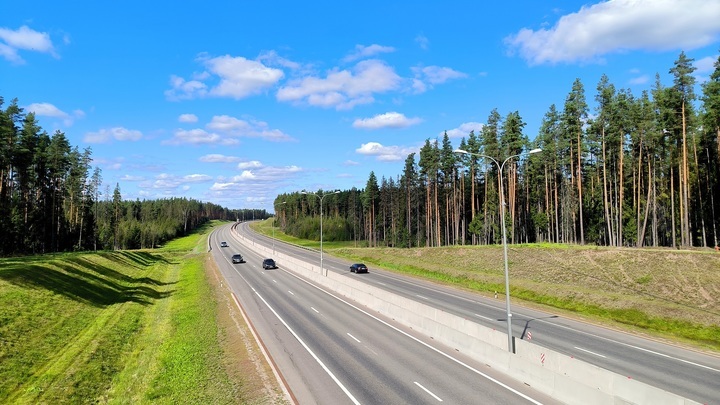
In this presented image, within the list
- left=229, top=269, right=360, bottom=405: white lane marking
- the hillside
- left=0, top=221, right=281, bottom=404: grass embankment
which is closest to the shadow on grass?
left=0, top=221, right=281, bottom=404: grass embankment

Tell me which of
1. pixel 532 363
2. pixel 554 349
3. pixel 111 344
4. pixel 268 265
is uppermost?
pixel 532 363

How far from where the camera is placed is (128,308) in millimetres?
32719

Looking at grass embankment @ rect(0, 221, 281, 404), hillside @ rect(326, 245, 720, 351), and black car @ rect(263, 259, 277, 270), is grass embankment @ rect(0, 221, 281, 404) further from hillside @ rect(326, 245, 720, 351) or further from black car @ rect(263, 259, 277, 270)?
hillside @ rect(326, 245, 720, 351)

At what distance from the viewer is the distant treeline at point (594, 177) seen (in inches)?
1883

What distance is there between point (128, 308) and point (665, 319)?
39.5 meters

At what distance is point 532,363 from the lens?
1507 centimetres

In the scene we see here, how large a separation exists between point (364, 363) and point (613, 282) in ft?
97.7

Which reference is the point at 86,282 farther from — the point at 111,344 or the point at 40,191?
the point at 40,191

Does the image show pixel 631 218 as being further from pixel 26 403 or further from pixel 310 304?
pixel 26 403

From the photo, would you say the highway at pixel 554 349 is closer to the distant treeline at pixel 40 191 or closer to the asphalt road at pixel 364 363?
the asphalt road at pixel 364 363

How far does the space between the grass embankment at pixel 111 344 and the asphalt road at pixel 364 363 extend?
190cm

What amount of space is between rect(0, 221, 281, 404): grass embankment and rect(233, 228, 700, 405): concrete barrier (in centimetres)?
942

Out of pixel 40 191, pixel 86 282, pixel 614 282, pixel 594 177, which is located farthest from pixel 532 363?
pixel 40 191

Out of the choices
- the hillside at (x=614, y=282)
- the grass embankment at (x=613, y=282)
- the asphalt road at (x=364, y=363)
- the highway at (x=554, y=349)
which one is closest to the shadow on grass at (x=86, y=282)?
the asphalt road at (x=364, y=363)
